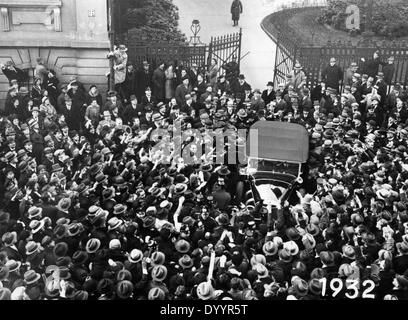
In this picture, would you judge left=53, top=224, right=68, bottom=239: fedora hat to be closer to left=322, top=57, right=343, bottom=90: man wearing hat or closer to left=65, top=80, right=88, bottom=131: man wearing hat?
left=65, top=80, right=88, bottom=131: man wearing hat

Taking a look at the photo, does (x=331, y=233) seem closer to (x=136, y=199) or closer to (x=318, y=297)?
(x=318, y=297)

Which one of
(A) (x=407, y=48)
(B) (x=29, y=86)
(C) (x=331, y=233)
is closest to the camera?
(C) (x=331, y=233)

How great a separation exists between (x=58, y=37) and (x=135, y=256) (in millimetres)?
7511

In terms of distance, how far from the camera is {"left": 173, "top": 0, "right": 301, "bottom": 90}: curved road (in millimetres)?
14828

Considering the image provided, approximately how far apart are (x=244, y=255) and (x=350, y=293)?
1365mm

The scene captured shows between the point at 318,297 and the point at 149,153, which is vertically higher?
the point at 149,153

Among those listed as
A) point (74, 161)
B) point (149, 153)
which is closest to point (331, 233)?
point (149, 153)

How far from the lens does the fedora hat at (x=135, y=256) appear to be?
23.8 ft

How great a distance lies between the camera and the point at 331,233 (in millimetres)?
7812

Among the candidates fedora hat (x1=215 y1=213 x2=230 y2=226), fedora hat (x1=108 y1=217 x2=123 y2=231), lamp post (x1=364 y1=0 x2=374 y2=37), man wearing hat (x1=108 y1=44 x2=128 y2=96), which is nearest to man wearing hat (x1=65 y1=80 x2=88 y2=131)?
man wearing hat (x1=108 y1=44 x2=128 y2=96)

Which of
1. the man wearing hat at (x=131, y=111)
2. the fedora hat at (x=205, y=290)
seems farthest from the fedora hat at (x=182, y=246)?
the man wearing hat at (x=131, y=111)

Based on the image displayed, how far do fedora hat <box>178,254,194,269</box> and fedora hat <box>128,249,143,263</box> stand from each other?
47cm

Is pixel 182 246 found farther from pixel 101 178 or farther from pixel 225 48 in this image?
pixel 225 48

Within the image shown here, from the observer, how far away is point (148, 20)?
15562 mm
